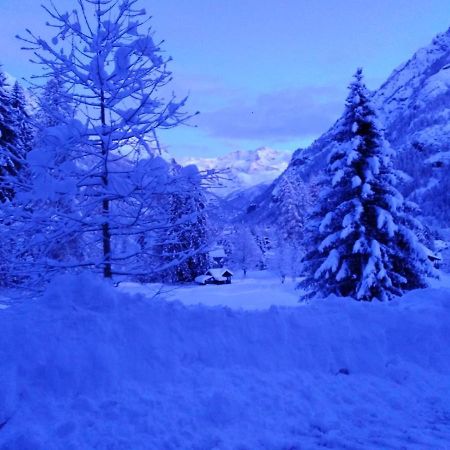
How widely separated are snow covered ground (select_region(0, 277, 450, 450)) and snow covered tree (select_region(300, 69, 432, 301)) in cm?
837

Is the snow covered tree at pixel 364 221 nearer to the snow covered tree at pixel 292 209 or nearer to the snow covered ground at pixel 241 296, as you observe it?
the snow covered ground at pixel 241 296

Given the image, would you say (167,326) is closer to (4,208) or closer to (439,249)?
(4,208)

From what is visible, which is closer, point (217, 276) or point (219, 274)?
point (217, 276)

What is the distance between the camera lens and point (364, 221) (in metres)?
15.7

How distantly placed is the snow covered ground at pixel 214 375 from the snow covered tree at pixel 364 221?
27.5ft

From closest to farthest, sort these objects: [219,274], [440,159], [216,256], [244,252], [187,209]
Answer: [187,209]
[219,274]
[216,256]
[244,252]
[440,159]

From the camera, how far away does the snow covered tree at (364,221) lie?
15.1 meters

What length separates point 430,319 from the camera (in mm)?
6645

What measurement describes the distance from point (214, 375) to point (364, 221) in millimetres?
11982

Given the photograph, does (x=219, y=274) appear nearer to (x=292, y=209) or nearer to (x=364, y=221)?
(x=292, y=209)

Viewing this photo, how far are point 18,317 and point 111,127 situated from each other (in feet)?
10.3

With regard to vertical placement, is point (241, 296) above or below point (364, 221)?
below

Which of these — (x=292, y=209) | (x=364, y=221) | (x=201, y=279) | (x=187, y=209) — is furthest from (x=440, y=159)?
(x=187, y=209)

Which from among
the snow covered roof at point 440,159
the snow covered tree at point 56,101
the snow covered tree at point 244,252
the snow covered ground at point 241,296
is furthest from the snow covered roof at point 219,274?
the snow covered roof at point 440,159
